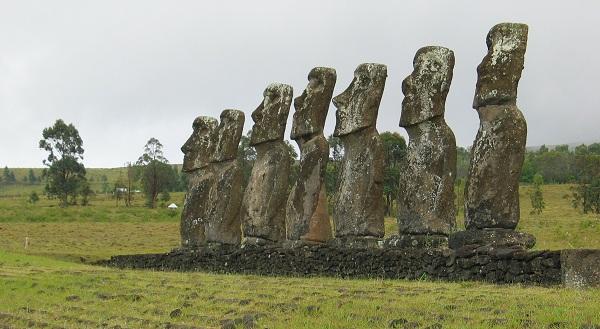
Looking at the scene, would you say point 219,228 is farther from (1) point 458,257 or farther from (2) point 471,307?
(2) point 471,307

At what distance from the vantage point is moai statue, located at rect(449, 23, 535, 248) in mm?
15266

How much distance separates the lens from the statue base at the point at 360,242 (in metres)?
17.9

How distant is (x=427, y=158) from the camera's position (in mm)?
17203

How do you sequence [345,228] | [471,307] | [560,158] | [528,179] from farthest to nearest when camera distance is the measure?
[560,158] < [528,179] < [345,228] < [471,307]

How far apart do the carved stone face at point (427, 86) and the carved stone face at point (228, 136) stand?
703 cm

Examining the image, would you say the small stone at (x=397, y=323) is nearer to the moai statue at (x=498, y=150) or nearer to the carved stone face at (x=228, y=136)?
the moai statue at (x=498, y=150)

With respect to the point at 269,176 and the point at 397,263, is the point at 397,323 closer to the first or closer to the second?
the point at 397,263

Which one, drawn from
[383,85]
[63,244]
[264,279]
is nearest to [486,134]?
[383,85]

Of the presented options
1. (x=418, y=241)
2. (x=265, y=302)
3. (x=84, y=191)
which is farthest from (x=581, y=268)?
(x=84, y=191)

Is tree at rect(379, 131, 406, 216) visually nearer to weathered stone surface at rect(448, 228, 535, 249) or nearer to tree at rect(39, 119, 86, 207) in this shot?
weathered stone surface at rect(448, 228, 535, 249)

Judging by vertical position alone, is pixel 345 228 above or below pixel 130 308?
above

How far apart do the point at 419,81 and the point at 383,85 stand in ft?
5.52

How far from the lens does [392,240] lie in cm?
1742

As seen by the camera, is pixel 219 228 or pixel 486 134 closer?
pixel 486 134
